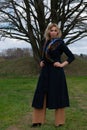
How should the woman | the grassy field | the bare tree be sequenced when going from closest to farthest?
the woman → the grassy field → the bare tree

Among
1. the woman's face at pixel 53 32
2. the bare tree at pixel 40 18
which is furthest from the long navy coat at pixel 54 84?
the bare tree at pixel 40 18

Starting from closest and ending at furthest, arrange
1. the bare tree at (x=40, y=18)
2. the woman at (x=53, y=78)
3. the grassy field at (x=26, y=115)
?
1. the woman at (x=53, y=78)
2. the grassy field at (x=26, y=115)
3. the bare tree at (x=40, y=18)

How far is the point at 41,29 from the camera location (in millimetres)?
31578

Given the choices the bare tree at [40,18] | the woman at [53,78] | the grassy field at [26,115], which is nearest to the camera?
the woman at [53,78]

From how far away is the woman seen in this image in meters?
7.75

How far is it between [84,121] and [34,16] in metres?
24.2

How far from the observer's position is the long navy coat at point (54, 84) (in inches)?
305

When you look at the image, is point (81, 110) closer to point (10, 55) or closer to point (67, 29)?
point (67, 29)

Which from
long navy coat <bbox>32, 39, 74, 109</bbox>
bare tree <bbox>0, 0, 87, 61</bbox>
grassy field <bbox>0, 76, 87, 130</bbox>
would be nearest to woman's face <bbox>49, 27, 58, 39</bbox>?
long navy coat <bbox>32, 39, 74, 109</bbox>

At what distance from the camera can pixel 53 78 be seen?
7.78 m

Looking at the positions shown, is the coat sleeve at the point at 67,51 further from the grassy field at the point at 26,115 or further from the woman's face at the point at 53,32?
the grassy field at the point at 26,115

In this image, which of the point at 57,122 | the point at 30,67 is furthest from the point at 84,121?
the point at 30,67

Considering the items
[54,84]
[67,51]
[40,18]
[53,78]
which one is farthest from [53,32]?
[40,18]

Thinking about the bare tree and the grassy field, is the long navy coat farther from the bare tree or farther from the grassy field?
the bare tree
